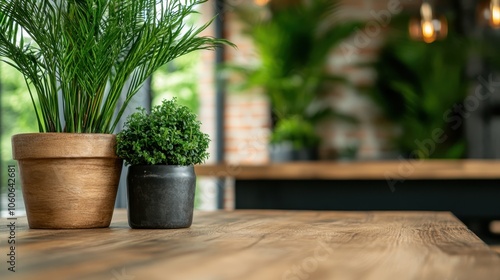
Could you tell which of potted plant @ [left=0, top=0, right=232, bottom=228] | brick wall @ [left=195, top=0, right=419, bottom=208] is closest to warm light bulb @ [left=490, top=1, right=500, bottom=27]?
brick wall @ [left=195, top=0, right=419, bottom=208]

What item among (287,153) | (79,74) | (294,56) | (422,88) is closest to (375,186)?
(287,153)

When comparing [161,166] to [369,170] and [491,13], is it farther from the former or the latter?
[491,13]

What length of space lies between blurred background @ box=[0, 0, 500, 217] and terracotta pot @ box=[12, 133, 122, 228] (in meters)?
2.91

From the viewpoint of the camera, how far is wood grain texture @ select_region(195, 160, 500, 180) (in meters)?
3.02

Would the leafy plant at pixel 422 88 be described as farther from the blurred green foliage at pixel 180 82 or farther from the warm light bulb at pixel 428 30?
the blurred green foliage at pixel 180 82

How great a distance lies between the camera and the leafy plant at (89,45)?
1.25m

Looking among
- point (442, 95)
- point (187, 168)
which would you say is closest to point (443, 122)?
point (442, 95)

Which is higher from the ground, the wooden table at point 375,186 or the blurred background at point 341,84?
the blurred background at point 341,84

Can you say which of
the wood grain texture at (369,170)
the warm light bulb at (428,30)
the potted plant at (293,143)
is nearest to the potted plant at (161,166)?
the wood grain texture at (369,170)

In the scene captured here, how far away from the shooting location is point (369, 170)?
3.24 meters

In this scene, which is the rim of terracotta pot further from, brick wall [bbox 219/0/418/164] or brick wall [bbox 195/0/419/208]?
brick wall [bbox 219/0/418/164]

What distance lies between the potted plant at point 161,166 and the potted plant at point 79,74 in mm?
53

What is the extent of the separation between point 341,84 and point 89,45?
4.18 m

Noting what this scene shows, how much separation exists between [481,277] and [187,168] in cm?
72
